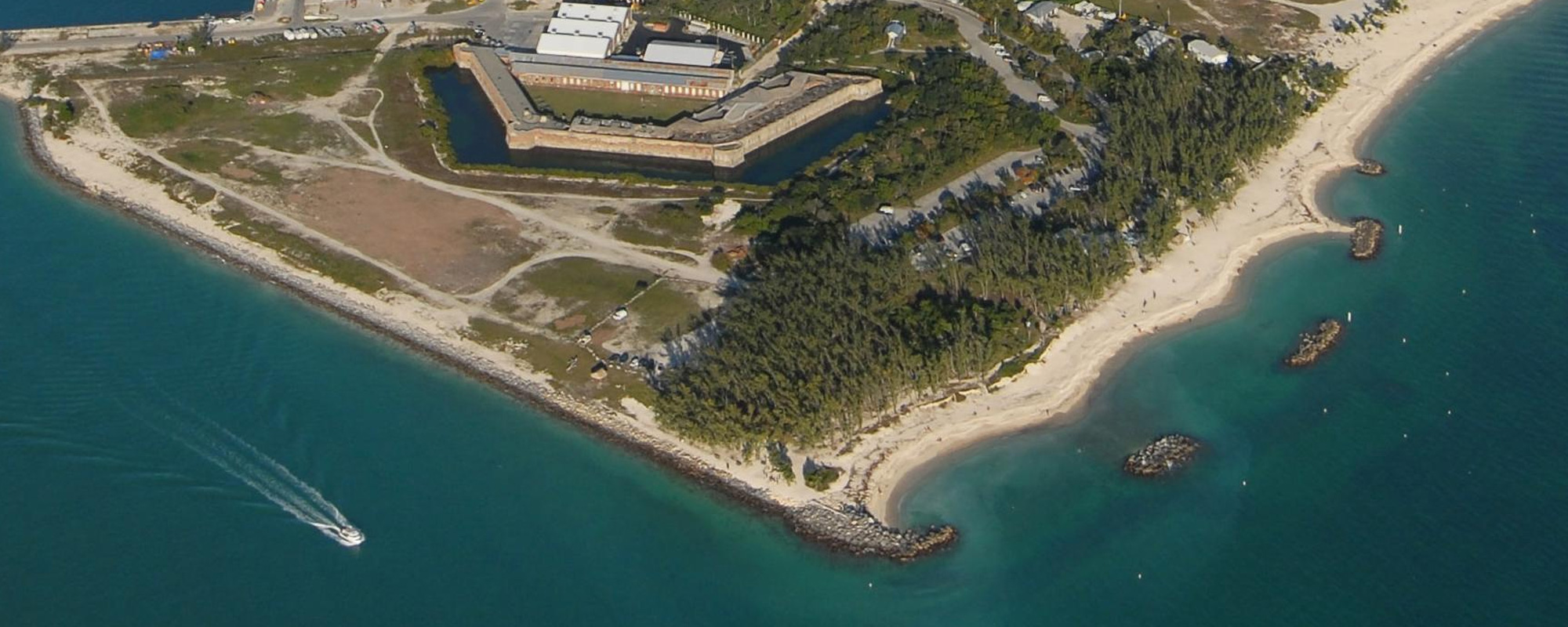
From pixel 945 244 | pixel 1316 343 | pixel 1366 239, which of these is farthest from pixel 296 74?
pixel 1366 239

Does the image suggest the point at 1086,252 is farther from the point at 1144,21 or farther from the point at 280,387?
the point at 280,387

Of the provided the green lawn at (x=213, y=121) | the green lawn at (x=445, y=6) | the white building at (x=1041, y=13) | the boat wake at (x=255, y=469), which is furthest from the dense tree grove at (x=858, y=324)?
the green lawn at (x=445, y=6)

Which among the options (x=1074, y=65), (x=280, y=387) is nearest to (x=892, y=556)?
(x=280, y=387)

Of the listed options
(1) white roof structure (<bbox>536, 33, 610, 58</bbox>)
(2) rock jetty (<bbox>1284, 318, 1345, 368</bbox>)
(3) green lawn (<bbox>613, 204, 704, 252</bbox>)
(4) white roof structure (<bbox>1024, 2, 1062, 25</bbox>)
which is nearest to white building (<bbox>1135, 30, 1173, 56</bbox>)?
(4) white roof structure (<bbox>1024, 2, 1062, 25</bbox>)

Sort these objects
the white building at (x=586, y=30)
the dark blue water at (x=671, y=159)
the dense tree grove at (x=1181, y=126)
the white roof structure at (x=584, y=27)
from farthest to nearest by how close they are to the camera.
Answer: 1. the white roof structure at (x=584, y=27)
2. the white building at (x=586, y=30)
3. the dark blue water at (x=671, y=159)
4. the dense tree grove at (x=1181, y=126)

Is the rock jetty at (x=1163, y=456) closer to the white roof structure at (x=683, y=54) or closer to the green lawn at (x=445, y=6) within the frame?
the white roof structure at (x=683, y=54)

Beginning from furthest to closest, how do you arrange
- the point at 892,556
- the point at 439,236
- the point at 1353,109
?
1. the point at 1353,109
2. the point at 439,236
3. the point at 892,556
